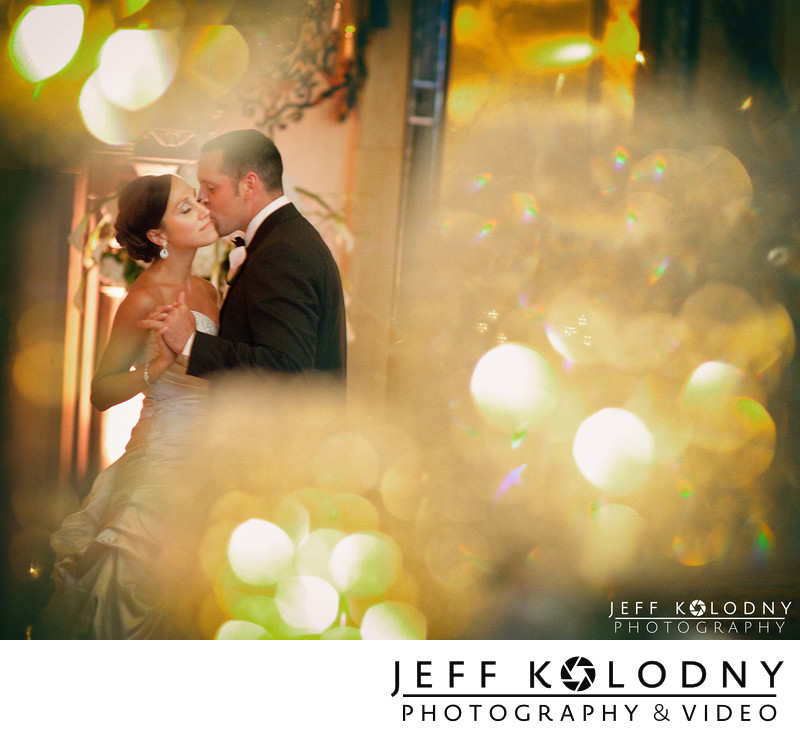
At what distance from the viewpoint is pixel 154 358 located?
1.68 meters

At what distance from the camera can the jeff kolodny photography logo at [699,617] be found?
1.87 meters

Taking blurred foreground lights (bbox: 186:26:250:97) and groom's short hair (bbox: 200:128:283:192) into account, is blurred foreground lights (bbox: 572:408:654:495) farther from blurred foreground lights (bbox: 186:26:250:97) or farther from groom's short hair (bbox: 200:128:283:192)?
blurred foreground lights (bbox: 186:26:250:97)

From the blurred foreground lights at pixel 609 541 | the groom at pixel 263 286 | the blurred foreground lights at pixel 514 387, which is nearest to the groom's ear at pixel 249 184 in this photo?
the groom at pixel 263 286

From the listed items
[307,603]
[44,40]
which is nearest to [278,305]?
[307,603]

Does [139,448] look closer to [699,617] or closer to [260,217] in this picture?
[260,217]

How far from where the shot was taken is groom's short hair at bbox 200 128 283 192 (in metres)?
1.73

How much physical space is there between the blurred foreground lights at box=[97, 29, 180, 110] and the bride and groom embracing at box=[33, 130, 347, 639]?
18 cm

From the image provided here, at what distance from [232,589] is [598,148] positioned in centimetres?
139

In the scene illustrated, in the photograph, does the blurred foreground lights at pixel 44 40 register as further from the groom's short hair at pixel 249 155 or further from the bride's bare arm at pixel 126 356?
the bride's bare arm at pixel 126 356

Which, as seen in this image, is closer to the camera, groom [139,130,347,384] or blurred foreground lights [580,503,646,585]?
groom [139,130,347,384]
